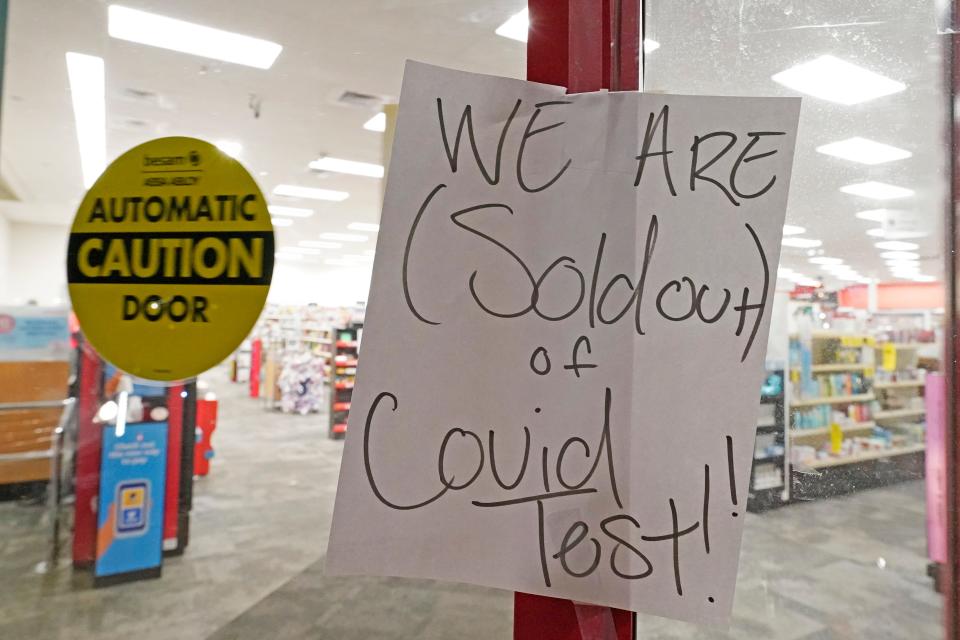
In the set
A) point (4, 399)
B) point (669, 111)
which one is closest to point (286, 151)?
point (4, 399)

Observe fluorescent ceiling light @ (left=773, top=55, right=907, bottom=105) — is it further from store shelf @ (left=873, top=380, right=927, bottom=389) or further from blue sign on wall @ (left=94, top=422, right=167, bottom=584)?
blue sign on wall @ (left=94, top=422, right=167, bottom=584)

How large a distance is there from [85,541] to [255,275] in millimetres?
2624

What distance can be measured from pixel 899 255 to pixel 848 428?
0.99 ft

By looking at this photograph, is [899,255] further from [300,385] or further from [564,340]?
[300,385]

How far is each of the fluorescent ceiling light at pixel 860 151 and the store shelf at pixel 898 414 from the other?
1.07 feet

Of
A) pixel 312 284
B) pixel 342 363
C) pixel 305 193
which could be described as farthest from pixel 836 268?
pixel 342 363

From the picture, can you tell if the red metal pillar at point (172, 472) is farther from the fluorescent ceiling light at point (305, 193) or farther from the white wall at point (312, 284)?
the fluorescent ceiling light at point (305, 193)

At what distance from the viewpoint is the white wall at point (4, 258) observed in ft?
3.58

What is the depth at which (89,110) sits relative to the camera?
42.0 inches

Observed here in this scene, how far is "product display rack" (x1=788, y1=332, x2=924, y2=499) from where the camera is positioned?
2.35ft

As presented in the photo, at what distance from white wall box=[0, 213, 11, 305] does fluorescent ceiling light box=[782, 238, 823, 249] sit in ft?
4.39

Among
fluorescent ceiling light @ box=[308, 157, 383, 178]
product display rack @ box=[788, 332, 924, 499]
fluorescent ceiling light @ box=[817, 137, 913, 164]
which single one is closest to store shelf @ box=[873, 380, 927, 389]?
product display rack @ box=[788, 332, 924, 499]

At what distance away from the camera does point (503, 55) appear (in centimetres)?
88

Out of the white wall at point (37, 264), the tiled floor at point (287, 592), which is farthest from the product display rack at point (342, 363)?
the white wall at point (37, 264)
